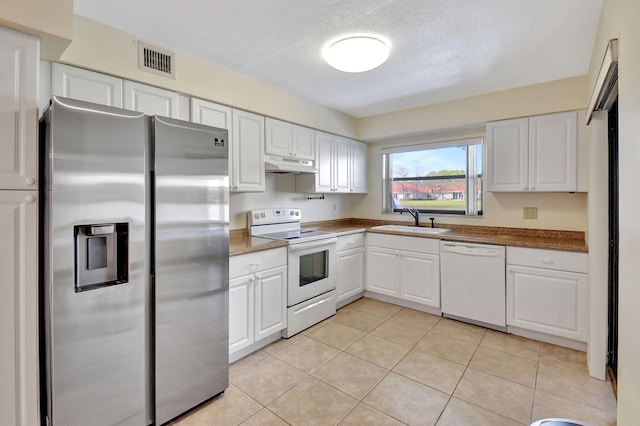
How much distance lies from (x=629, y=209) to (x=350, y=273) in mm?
2744

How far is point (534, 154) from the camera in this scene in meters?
2.93

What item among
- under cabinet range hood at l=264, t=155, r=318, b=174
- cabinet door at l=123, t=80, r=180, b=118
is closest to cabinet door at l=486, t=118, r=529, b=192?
under cabinet range hood at l=264, t=155, r=318, b=174

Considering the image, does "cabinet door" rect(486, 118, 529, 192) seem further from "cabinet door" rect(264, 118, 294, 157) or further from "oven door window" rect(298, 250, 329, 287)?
"cabinet door" rect(264, 118, 294, 157)

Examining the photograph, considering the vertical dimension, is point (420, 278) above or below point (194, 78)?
below

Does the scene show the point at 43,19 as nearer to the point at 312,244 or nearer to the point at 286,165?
the point at 286,165

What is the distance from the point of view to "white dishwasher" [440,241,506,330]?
9.48 ft

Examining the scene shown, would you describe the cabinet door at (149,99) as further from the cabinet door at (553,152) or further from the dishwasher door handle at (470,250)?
the cabinet door at (553,152)

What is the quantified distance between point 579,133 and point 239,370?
352 centimetres

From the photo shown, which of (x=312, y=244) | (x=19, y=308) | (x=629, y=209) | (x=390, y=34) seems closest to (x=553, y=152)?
(x=390, y=34)

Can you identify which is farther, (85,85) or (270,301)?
(270,301)

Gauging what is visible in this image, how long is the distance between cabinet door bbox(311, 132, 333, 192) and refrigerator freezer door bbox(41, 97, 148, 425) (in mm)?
2200

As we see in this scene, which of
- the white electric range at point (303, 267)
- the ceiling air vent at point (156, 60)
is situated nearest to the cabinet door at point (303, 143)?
the white electric range at point (303, 267)

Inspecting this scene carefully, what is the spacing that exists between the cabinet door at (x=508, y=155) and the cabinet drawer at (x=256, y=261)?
227 centimetres

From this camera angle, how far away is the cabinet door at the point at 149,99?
208 centimetres
